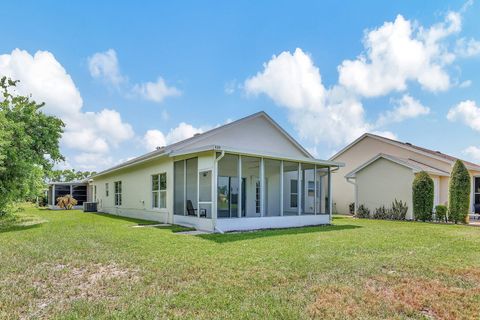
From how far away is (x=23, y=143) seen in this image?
14.7 metres

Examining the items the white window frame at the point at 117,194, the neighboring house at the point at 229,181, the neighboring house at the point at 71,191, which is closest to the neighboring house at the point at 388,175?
the neighboring house at the point at 229,181

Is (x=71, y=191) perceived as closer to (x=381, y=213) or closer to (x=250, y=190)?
(x=250, y=190)

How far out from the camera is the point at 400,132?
26.9 metres

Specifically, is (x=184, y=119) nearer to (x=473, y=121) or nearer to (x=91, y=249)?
(x=91, y=249)

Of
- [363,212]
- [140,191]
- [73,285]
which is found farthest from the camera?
[363,212]

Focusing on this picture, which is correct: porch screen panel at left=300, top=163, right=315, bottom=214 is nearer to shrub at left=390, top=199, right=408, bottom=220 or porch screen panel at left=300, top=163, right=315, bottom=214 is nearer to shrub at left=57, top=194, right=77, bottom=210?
shrub at left=390, top=199, right=408, bottom=220

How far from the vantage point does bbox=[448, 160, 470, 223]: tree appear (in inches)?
648

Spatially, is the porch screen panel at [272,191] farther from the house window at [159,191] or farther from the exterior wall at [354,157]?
the exterior wall at [354,157]

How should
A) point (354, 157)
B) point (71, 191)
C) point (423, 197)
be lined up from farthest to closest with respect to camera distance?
point (71, 191) < point (354, 157) < point (423, 197)

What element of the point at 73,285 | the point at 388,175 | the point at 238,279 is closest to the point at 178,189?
the point at 73,285

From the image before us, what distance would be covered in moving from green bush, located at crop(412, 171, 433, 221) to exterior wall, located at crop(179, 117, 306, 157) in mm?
6720

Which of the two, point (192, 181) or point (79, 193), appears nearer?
point (192, 181)

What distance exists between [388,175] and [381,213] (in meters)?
2.33

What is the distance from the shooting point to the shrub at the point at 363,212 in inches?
778
